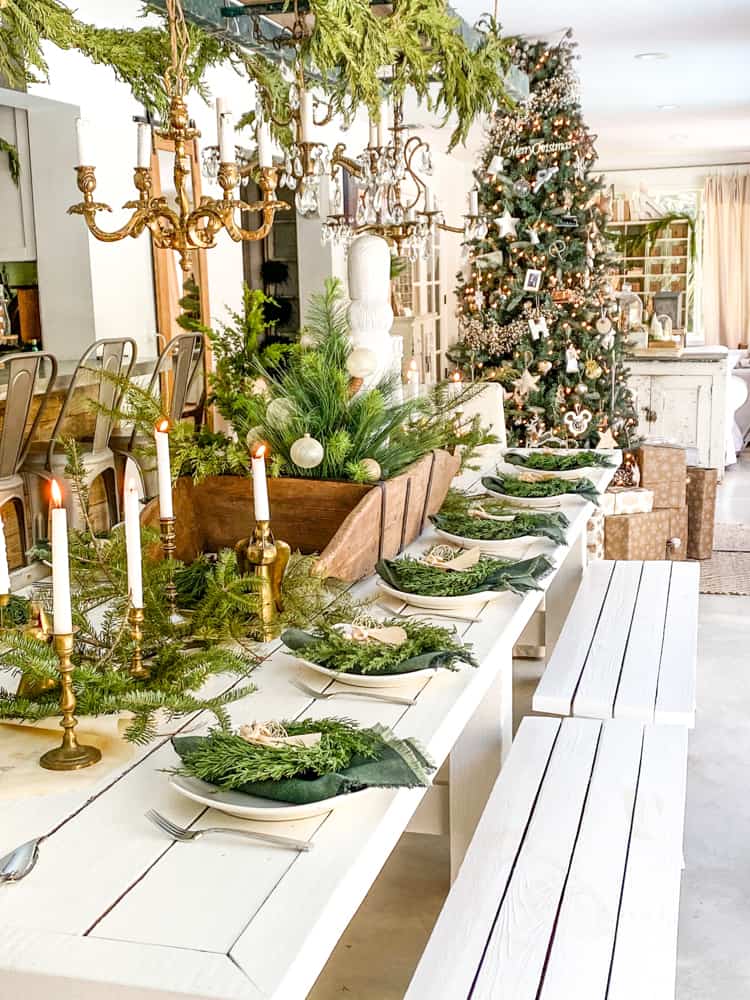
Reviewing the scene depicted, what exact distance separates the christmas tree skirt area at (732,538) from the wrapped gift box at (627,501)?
3.29 ft

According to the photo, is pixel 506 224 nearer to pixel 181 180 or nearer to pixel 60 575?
pixel 181 180

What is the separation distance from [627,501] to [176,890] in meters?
4.14

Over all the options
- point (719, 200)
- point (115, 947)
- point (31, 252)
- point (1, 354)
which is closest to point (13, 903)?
point (115, 947)

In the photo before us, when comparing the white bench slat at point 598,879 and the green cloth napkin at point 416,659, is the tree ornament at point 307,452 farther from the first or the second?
the white bench slat at point 598,879

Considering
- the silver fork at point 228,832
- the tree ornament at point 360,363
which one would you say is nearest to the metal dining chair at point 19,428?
the tree ornament at point 360,363

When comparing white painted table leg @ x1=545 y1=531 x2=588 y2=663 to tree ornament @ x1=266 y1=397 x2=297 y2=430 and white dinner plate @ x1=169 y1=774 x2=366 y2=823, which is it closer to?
tree ornament @ x1=266 y1=397 x2=297 y2=430

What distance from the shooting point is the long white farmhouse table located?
0.96 metres

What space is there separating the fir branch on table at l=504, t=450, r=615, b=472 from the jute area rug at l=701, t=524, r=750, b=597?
6.76ft

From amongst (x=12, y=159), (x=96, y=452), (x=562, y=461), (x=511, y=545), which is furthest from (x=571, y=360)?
(x=511, y=545)

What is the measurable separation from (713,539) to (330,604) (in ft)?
14.8

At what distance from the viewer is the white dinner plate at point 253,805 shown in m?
1.19

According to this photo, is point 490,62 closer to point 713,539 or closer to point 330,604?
point 330,604

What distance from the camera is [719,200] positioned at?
493 inches

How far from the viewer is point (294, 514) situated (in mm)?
2180
